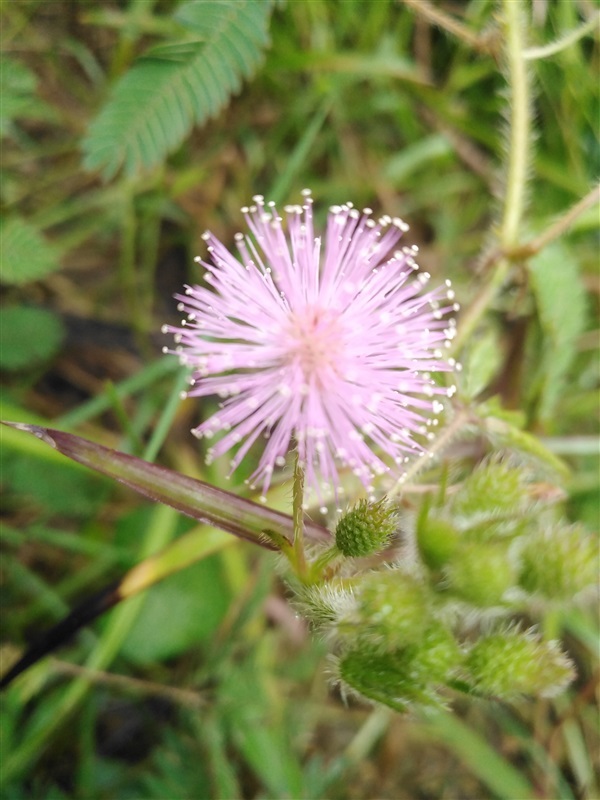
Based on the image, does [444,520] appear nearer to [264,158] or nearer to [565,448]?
[565,448]

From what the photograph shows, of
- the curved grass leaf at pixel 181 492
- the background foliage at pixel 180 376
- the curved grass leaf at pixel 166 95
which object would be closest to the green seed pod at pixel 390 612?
the curved grass leaf at pixel 181 492

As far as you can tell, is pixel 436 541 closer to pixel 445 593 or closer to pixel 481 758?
pixel 445 593

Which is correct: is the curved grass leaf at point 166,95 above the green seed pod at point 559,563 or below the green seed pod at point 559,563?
above

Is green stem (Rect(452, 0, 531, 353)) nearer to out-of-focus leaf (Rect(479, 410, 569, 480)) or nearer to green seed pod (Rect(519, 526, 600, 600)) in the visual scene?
out-of-focus leaf (Rect(479, 410, 569, 480))

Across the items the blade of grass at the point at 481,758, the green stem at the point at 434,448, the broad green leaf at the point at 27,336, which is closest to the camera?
the green stem at the point at 434,448

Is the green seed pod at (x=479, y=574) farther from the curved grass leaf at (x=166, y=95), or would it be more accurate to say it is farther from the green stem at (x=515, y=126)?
the curved grass leaf at (x=166, y=95)

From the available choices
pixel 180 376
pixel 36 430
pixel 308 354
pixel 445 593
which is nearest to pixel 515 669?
pixel 445 593

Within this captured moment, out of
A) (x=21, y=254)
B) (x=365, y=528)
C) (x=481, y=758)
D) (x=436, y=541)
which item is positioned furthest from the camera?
(x=481, y=758)

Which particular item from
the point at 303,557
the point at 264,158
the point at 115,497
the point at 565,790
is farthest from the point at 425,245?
the point at 565,790
